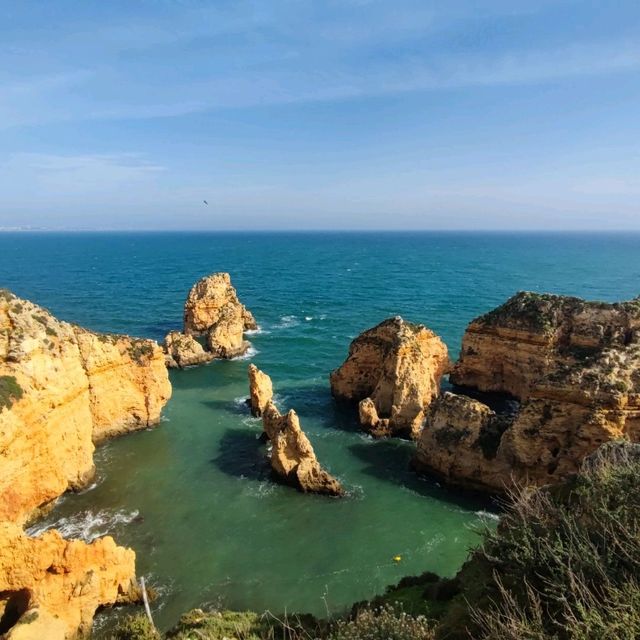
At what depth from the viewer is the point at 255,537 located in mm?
20781

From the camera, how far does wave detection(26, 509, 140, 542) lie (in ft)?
67.5

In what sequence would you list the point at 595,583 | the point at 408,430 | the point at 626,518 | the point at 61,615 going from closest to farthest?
the point at 595,583 → the point at 626,518 → the point at 61,615 → the point at 408,430

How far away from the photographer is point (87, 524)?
69.9 ft

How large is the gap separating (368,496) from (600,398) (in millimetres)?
11537

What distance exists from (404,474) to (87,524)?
50.7 feet

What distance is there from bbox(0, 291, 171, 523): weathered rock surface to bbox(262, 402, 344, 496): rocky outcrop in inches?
386

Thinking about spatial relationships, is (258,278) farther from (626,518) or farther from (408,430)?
(626,518)

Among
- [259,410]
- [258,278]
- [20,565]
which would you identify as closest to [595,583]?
[20,565]

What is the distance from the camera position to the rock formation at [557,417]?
837 inches

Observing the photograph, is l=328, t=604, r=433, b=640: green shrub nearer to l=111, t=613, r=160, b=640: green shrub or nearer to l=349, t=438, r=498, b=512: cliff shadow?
l=111, t=613, r=160, b=640: green shrub

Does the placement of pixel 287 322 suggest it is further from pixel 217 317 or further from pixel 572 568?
pixel 572 568

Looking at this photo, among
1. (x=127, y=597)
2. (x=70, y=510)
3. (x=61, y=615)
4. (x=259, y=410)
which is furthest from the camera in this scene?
(x=259, y=410)

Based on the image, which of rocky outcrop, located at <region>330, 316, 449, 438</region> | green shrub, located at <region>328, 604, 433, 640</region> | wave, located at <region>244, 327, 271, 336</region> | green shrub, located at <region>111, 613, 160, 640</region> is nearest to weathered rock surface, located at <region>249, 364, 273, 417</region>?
rocky outcrop, located at <region>330, 316, 449, 438</region>

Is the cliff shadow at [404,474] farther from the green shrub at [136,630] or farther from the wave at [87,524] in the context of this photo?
the green shrub at [136,630]
